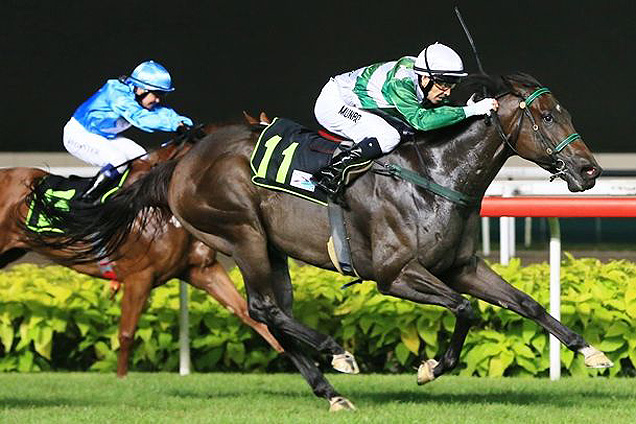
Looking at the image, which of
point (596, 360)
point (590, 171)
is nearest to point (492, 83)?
point (590, 171)

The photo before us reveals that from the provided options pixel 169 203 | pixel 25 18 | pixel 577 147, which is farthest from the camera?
pixel 25 18

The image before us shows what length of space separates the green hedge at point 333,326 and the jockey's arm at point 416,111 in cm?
177

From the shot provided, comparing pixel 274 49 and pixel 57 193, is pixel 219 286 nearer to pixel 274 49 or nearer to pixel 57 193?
pixel 57 193

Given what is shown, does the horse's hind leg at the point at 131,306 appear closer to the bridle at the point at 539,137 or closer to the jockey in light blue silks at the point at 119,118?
the jockey in light blue silks at the point at 119,118

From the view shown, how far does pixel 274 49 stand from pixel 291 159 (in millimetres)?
7130

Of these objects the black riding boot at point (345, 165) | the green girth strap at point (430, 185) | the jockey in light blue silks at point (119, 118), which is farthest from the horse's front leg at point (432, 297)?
the jockey in light blue silks at point (119, 118)

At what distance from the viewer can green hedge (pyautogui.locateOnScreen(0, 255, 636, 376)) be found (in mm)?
7242

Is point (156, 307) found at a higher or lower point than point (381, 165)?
lower

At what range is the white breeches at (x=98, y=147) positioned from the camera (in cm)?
738

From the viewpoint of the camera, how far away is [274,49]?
13102mm

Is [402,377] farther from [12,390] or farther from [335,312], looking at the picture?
[12,390]

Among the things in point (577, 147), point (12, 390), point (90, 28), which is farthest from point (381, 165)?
point (90, 28)

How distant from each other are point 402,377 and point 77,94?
6.84 meters

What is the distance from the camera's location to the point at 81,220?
6.79 m
